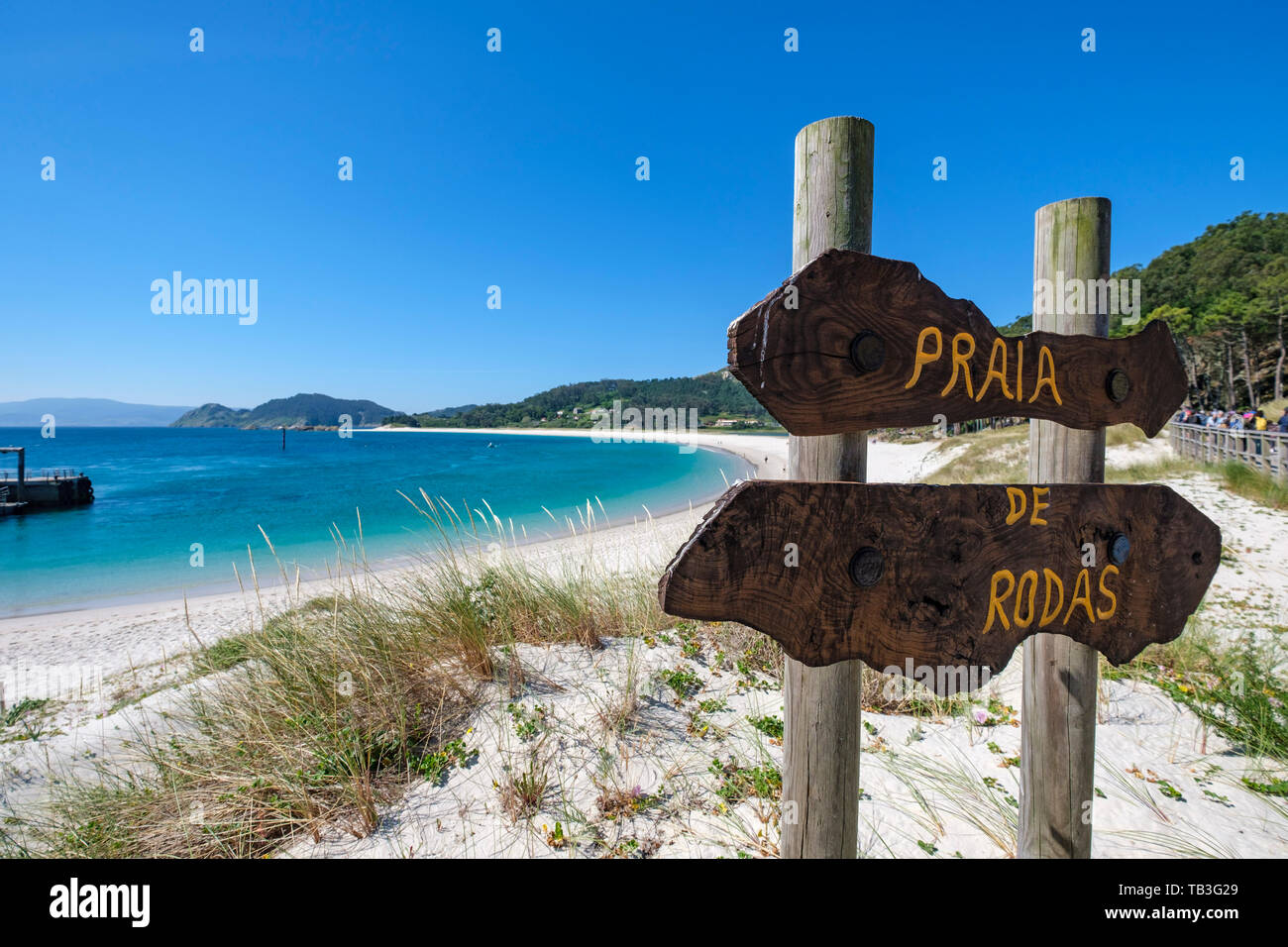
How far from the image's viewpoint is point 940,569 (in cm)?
147

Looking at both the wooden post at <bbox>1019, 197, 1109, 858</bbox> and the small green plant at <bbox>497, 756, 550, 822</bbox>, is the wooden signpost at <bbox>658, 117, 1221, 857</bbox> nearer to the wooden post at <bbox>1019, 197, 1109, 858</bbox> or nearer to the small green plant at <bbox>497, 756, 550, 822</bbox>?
the wooden post at <bbox>1019, 197, 1109, 858</bbox>

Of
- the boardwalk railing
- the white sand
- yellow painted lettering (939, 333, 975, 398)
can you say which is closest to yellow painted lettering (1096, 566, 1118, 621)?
yellow painted lettering (939, 333, 975, 398)

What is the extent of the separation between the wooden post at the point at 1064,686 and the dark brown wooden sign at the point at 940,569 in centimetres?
30

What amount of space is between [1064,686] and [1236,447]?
19.0 meters

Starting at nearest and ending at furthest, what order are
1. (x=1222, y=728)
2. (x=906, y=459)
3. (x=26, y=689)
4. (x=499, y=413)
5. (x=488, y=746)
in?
(x=488, y=746)
(x=1222, y=728)
(x=26, y=689)
(x=906, y=459)
(x=499, y=413)

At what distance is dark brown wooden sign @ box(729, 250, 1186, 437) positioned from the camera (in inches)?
52.3

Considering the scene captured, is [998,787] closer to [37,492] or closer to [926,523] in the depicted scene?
[926,523]

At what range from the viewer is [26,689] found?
22.0 feet

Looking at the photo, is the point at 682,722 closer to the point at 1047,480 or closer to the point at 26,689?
the point at 1047,480

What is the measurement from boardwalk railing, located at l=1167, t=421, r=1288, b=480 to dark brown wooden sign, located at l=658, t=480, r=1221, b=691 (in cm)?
1545

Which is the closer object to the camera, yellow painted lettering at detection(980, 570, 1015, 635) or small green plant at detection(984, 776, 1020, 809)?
yellow painted lettering at detection(980, 570, 1015, 635)

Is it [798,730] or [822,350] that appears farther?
[798,730]

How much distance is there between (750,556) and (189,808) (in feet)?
10.8

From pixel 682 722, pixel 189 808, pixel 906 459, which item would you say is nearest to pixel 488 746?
pixel 682 722
